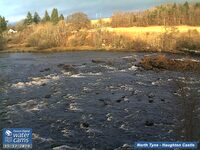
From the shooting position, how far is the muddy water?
20.0 meters

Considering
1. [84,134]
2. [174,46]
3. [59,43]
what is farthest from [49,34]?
[84,134]

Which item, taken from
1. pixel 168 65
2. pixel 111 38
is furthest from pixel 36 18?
pixel 168 65

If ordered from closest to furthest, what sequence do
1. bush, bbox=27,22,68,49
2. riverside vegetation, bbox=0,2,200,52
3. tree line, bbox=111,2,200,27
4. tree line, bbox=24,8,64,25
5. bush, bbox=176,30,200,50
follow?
bush, bbox=176,30,200,50 → riverside vegetation, bbox=0,2,200,52 → bush, bbox=27,22,68,49 → tree line, bbox=111,2,200,27 → tree line, bbox=24,8,64,25

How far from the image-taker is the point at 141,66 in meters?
47.8

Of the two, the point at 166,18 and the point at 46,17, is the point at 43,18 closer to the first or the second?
the point at 46,17

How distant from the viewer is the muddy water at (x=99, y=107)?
786 inches

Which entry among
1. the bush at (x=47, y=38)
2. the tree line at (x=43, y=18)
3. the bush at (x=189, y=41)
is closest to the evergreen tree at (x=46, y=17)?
the tree line at (x=43, y=18)

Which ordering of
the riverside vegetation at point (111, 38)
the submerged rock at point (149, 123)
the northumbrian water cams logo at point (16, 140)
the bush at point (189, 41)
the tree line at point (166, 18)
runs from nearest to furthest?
the northumbrian water cams logo at point (16, 140)
the submerged rock at point (149, 123)
the bush at point (189, 41)
the riverside vegetation at point (111, 38)
the tree line at point (166, 18)

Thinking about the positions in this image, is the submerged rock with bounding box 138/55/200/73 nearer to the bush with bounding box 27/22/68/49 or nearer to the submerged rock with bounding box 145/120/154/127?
the submerged rock with bounding box 145/120/154/127

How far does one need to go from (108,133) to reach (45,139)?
4070 millimetres

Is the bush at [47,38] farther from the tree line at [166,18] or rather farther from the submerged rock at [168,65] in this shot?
the submerged rock at [168,65]

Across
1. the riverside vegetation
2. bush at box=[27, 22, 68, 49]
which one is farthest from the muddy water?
bush at box=[27, 22, 68, 49]

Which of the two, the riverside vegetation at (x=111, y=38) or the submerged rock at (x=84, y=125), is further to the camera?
the riverside vegetation at (x=111, y=38)

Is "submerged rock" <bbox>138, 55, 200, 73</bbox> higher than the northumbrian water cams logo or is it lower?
higher
